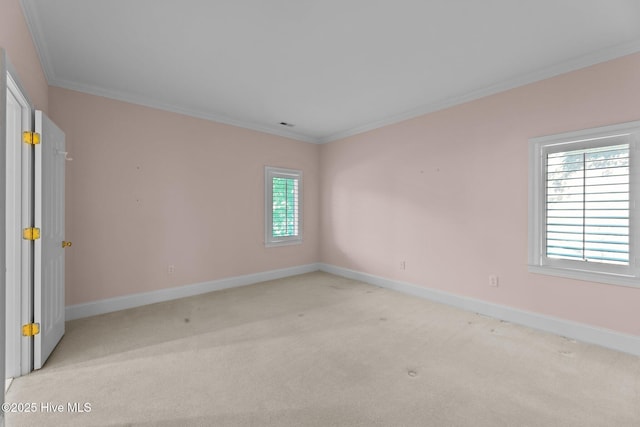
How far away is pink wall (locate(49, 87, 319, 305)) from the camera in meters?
3.31

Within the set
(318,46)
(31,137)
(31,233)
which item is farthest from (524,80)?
(31,233)

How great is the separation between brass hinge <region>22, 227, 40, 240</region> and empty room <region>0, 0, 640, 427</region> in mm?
16

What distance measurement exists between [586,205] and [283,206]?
13.6 ft

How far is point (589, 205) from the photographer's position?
2711 millimetres

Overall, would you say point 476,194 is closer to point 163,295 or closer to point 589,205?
point 589,205

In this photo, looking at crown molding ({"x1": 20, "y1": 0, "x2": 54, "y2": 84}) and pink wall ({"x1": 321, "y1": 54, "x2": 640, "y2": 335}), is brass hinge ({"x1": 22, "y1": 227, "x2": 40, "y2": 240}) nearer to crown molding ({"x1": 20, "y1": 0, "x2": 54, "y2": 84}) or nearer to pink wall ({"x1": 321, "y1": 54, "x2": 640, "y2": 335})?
crown molding ({"x1": 20, "y1": 0, "x2": 54, "y2": 84})

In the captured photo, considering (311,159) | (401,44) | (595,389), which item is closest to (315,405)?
(595,389)

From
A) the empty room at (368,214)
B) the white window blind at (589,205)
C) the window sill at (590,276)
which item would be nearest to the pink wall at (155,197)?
the empty room at (368,214)

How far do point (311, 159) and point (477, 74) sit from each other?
128 inches

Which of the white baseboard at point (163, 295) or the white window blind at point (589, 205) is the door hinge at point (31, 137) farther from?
the white window blind at point (589, 205)

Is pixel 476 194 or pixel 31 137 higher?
pixel 31 137

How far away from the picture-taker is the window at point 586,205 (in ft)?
8.25

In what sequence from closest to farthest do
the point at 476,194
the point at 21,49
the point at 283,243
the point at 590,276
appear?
the point at 21,49 → the point at 590,276 → the point at 476,194 → the point at 283,243

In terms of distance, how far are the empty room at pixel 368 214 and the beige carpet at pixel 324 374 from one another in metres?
0.02
